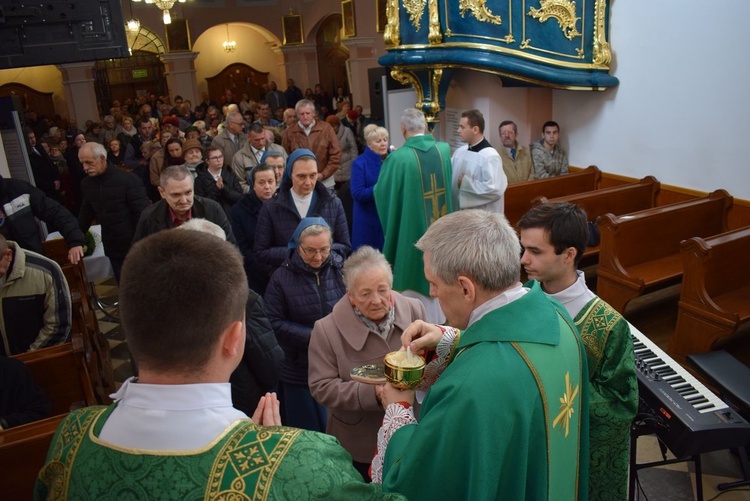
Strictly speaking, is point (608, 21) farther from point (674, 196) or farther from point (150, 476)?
point (150, 476)

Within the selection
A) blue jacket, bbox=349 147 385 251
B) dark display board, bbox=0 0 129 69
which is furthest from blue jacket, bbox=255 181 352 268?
dark display board, bbox=0 0 129 69

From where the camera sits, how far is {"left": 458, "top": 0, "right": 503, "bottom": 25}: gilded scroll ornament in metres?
6.34

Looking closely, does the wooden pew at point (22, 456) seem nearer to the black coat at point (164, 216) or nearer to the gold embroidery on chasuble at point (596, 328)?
the black coat at point (164, 216)

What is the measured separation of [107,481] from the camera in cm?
113

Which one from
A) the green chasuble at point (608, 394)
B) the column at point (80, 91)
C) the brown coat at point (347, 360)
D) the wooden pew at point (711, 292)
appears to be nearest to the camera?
the green chasuble at point (608, 394)

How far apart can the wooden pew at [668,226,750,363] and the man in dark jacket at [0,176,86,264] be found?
440cm

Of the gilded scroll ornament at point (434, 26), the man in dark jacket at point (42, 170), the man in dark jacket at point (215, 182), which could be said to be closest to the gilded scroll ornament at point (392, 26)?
the gilded scroll ornament at point (434, 26)

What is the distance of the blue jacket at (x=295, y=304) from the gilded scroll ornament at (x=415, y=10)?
14.3ft

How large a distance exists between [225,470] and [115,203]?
169 inches

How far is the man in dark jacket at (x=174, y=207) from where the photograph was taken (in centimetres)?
372

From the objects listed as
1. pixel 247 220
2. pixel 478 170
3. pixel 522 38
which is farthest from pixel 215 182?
pixel 522 38

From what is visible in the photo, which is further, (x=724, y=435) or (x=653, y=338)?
(x=653, y=338)

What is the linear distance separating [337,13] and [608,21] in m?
13.1

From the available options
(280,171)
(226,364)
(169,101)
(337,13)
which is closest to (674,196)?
(280,171)
